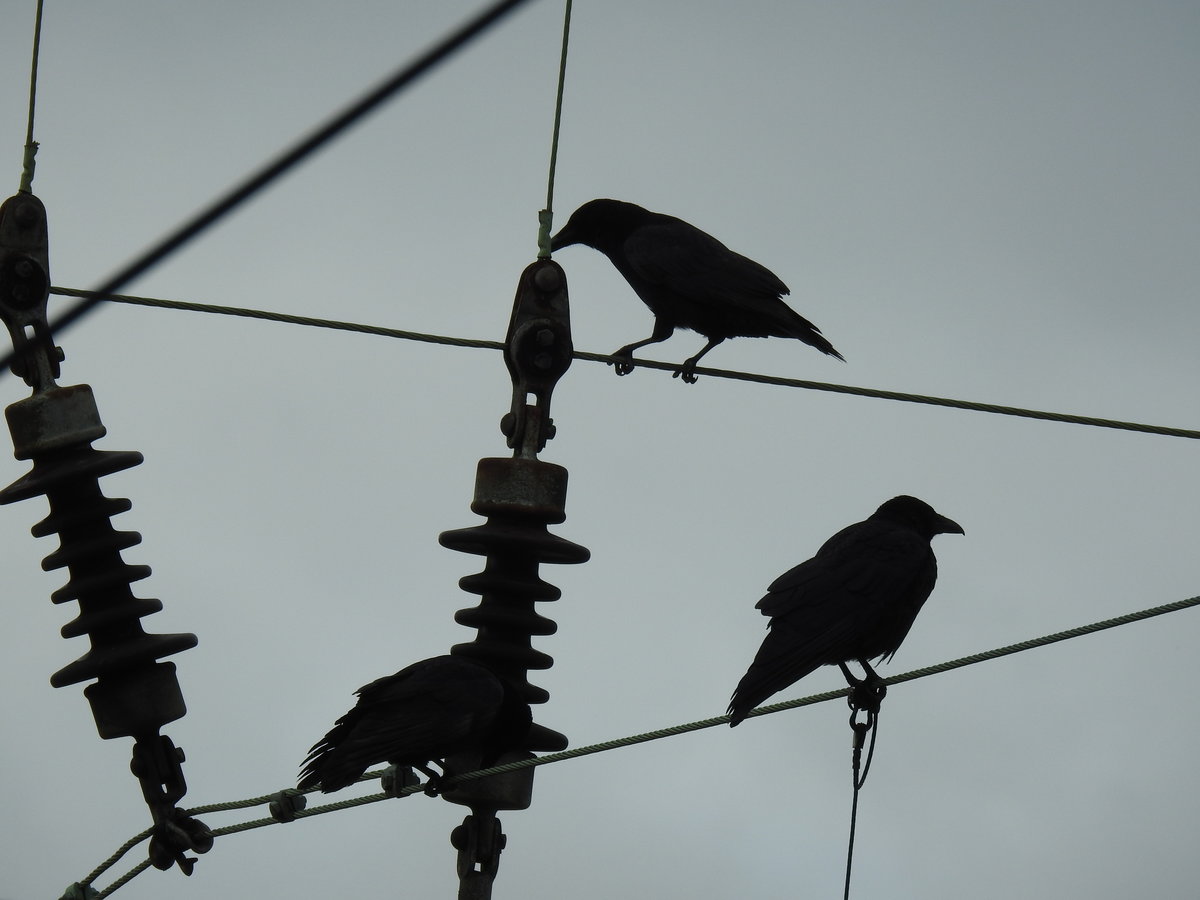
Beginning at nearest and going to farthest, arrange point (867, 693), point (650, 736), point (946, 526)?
1. point (650, 736)
2. point (867, 693)
3. point (946, 526)

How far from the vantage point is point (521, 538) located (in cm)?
677

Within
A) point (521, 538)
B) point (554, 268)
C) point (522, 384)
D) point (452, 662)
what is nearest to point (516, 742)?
point (452, 662)

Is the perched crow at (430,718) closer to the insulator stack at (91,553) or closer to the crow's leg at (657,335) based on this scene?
the insulator stack at (91,553)

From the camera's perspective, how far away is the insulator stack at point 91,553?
6277 mm

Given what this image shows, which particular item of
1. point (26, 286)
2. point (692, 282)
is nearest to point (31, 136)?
point (26, 286)

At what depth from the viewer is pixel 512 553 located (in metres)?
6.84

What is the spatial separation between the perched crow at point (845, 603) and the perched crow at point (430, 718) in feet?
3.24

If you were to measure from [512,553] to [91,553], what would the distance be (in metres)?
1.63

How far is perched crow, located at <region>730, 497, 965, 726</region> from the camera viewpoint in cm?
751

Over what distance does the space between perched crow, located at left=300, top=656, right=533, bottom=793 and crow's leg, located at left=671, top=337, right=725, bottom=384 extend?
182cm

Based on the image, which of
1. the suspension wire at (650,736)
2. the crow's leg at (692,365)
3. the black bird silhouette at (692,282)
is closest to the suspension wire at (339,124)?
the suspension wire at (650,736)

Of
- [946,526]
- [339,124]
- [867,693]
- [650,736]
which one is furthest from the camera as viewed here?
[946,526]

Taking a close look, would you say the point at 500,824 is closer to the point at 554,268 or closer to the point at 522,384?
the point at 522,384

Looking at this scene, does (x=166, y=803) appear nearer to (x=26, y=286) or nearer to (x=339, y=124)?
(x=26, y=286)
